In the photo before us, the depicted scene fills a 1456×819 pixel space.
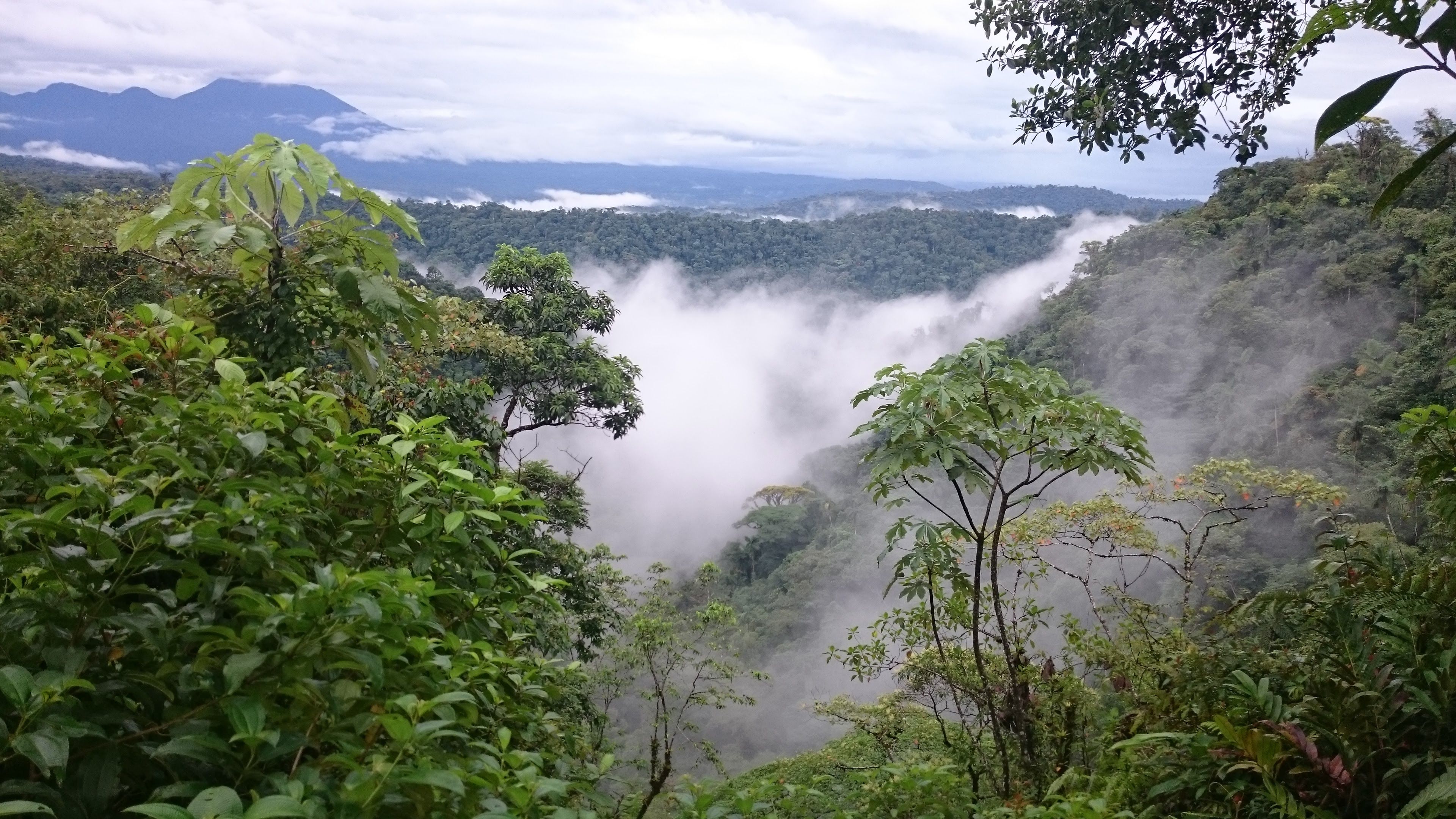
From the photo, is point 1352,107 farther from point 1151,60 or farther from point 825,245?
point 825,245

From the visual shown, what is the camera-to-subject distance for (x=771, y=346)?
2083 inches

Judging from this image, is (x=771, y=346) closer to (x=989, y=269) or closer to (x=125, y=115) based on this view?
(x=989, y=269)

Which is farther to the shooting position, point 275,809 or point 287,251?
point 287,251

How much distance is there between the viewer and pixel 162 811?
0.66 metres

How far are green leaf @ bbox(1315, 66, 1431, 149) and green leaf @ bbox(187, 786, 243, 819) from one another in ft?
4.03

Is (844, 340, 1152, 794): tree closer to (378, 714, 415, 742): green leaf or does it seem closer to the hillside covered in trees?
the hillside covered in trees

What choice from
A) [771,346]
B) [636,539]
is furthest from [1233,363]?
[771,346]

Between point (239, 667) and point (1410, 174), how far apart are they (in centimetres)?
121

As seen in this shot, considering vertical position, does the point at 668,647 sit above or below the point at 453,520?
below

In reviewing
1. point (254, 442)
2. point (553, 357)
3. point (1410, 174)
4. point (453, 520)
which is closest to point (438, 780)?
point (453, 520)

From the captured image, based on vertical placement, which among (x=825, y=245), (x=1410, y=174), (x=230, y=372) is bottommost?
(x=230, y=372)

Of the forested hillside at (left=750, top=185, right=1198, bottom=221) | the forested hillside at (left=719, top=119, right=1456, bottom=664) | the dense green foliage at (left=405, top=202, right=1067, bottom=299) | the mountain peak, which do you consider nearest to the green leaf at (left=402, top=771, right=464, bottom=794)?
the forested hillside at (left=719, top=119, right=1456, bottom=664)

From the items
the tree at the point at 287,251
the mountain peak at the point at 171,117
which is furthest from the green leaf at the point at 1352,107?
the mountain peak at the point at 171,117

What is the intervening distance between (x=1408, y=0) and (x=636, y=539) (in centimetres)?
3187
